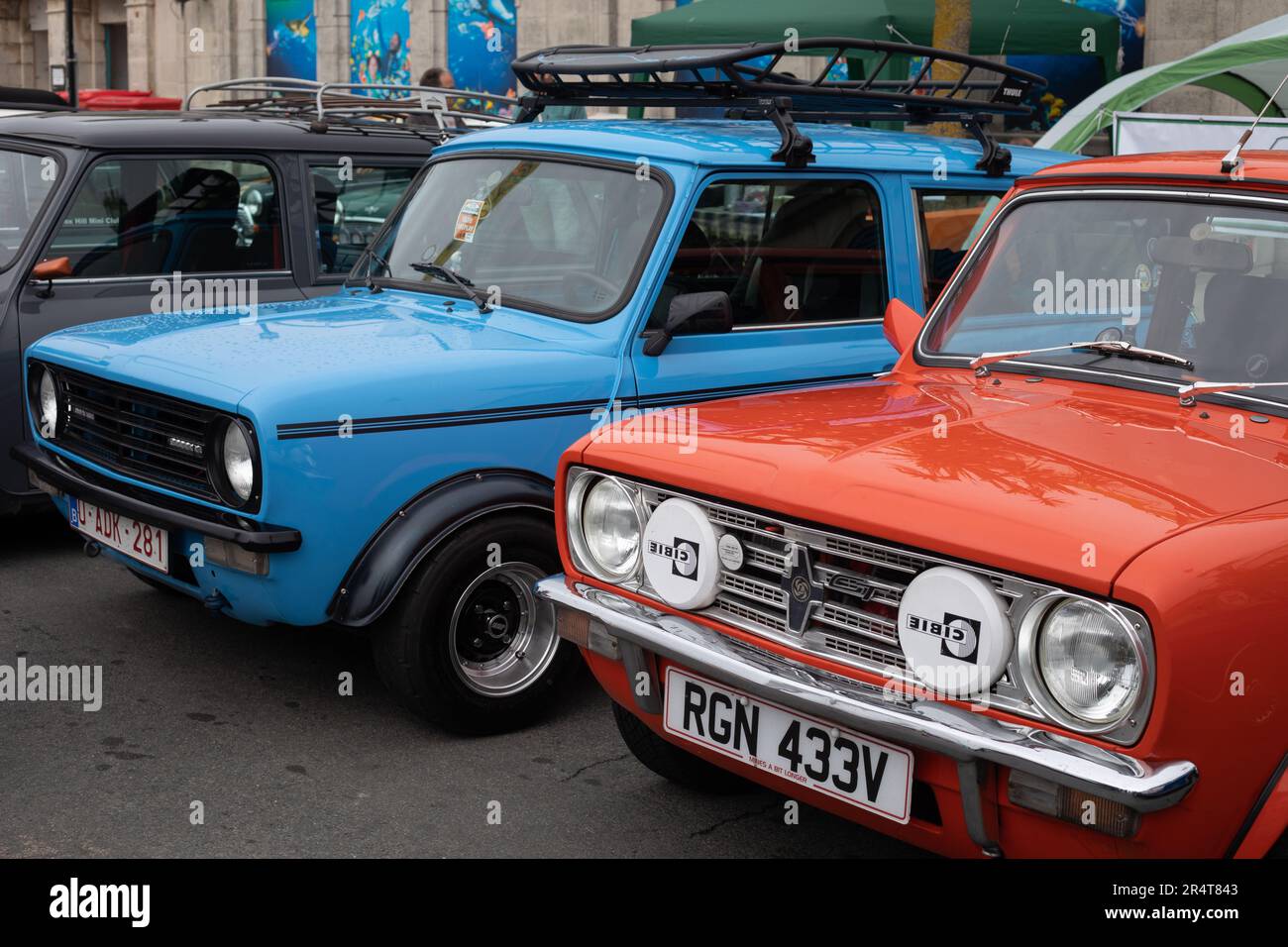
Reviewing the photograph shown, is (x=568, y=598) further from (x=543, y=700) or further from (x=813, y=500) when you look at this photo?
(x=543, y=700)

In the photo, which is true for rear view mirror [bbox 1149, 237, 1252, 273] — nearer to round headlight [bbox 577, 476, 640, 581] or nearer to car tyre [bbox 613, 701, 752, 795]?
round headlight [bbox 577, 476, 640, 581]

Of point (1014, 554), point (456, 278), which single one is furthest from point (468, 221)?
point (1014, 554)

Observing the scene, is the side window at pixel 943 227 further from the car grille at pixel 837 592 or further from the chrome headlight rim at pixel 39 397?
the chrome headlight rim at pixel 39 397

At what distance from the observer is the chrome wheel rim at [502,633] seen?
4461 millimetres

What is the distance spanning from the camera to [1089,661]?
2.52 metres

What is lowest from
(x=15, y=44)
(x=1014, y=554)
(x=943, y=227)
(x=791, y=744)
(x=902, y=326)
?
(x=791, y=744)

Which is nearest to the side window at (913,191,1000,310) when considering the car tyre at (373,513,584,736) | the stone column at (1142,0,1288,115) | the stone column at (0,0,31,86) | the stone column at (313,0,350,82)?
the car tyre at (373,513,584,736)

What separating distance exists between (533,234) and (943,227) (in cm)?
165

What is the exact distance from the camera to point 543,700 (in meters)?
4.62

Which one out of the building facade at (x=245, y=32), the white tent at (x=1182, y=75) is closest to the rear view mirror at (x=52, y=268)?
the white tent at (x=1182, y=75)

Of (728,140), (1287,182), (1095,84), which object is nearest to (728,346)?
(728,140)

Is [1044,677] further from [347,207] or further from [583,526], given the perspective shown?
[347,207]

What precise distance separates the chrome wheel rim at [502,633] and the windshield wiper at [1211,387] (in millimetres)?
2051

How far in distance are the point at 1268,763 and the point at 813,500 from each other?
3.24 ft
